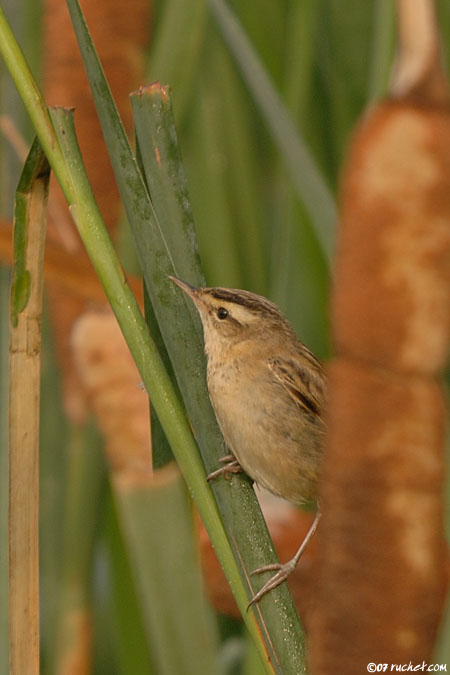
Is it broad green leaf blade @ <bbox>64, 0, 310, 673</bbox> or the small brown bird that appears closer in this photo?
broad green leaf blade @ <bbox>64, 0, 310, 673</bbox>

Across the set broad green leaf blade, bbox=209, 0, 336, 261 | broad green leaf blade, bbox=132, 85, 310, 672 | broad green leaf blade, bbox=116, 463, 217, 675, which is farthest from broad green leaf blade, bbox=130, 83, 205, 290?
broad green leaf blade, bbox=209, 0, 336, 261

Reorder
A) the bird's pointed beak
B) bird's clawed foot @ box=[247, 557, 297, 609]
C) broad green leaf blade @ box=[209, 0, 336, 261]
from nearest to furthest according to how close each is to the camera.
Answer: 1. bird's clawed foot @ box=[247, 557, 297, 609]
2. the bird's pointed beak
3. broad green leaf blade @ box=[209, 0, 336, 261]

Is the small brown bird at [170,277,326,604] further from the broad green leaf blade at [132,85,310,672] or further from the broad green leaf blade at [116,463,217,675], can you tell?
the broad green leaf blade at [132,85,310,672]

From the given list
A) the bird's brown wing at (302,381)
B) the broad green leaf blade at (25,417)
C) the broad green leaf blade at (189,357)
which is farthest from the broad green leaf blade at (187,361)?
the bird's brown wing at (302,381)

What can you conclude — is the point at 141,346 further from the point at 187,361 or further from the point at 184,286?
the point at 184,286

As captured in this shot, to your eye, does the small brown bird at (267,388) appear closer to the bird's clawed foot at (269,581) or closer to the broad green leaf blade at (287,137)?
the broad green leaf blade at (287,137)

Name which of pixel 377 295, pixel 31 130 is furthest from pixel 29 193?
pixel 31 130

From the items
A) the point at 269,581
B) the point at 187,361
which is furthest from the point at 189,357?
the point at 269,581
